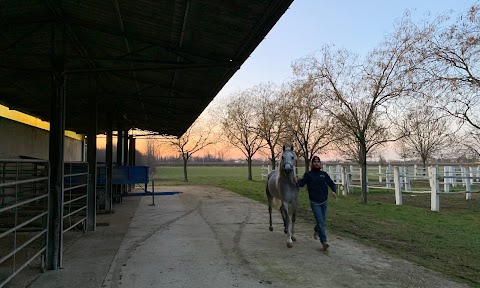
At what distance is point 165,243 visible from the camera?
789 centimetres

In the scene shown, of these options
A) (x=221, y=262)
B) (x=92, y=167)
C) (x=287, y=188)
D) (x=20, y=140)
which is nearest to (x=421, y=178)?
(x=287, y=188)

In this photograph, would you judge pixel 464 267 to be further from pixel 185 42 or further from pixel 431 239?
pixel 185 42

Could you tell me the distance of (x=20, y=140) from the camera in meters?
13.8

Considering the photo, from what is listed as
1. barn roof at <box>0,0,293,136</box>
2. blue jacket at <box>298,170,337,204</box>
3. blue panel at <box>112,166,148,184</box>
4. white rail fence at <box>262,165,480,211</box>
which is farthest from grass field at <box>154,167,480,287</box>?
blue panel at <box>112,166,148,184</box>

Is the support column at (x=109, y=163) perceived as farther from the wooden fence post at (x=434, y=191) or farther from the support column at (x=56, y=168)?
the wooden fence post at (x=434, y=191)

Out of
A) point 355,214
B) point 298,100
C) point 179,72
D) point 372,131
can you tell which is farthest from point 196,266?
point 298,100

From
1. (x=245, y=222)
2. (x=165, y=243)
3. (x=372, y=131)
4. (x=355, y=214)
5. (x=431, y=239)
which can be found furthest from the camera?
(x=372, y=131)

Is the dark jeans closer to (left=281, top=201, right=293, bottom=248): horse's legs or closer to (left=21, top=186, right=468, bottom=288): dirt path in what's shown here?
(left=21, top=186, right=468, bottom=288): dirt path

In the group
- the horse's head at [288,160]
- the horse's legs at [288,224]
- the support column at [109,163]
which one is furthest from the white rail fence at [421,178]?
the support column at [109,163]

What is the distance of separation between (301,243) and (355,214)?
210 inches

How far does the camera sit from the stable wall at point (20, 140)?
12.1 m

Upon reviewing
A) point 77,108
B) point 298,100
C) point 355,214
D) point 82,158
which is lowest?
point 355,214

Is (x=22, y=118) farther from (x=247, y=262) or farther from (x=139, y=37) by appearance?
(x=247, y=262)

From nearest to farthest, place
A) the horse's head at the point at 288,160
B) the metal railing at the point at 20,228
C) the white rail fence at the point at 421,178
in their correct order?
the metal railing at the point at 20,228, the horse's head at the point at 288,160, the white rail fence at the point at 421,178
